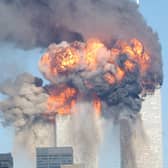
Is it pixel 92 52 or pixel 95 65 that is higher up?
pixel 92 52

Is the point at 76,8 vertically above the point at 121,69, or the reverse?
the point at 76,8

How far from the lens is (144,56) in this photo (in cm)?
18988

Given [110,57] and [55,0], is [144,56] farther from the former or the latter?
[55,0]

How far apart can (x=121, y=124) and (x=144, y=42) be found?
18.2 m

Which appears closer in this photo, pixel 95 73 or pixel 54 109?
pixel 95 73

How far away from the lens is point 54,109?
19988cm

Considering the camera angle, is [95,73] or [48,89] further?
[48,89]

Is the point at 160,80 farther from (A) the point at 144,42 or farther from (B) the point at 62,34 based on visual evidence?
(B) the point at 62,34

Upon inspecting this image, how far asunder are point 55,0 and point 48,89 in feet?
61.9

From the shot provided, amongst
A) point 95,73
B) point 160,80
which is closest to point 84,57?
point 95,73

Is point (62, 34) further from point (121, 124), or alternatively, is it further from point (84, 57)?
point (121, 124)

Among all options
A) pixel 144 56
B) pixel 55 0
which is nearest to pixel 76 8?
pixel 55 0

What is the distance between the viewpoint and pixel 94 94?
632ft

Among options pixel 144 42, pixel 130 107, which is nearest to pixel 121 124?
pixel 130 107
